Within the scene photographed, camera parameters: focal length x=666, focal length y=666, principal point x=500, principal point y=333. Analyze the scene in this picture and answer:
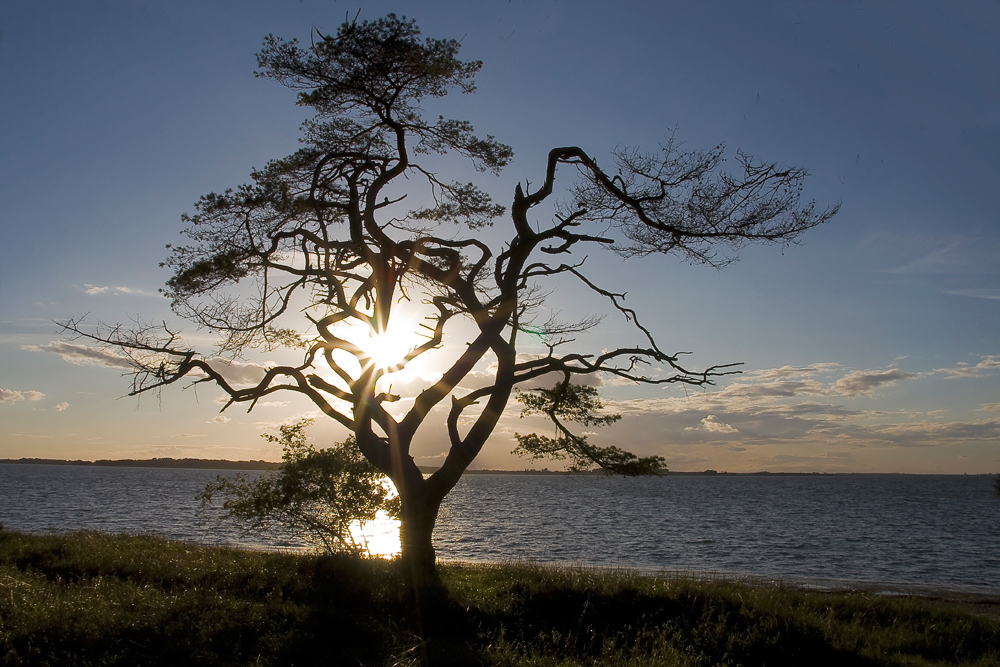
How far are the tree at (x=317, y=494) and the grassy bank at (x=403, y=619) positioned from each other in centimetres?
75

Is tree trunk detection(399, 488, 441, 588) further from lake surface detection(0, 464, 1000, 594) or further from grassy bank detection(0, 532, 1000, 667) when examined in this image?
lake surface detection(0, 464, 1000, 594)

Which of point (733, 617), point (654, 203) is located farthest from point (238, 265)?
point (733, 617)

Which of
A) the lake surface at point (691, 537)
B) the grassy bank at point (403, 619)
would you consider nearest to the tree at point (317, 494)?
the grassy bank at point (403, 619)

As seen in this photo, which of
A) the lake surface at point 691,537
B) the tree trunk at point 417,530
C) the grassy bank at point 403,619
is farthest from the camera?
the lake surface at point 691,537

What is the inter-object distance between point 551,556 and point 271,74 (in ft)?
72.7

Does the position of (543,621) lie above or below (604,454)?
below

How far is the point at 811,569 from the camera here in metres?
26.3

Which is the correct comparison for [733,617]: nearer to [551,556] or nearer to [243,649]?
[243,649]

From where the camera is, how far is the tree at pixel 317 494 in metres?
12.2

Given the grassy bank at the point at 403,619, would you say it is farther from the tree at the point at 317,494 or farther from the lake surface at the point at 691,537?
the lake surface at the point at 691,537

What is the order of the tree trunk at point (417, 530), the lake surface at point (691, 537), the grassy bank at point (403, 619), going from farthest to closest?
the lake surface at point (691, 537)
the tree trunk at point (417, 530)
the grassy bank at point (403, 619)

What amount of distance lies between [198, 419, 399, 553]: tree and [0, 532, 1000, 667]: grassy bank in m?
0.75

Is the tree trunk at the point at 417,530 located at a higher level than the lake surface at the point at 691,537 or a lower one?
higher

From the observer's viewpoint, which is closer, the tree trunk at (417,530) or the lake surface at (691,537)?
the tree trunk at (417,530)
